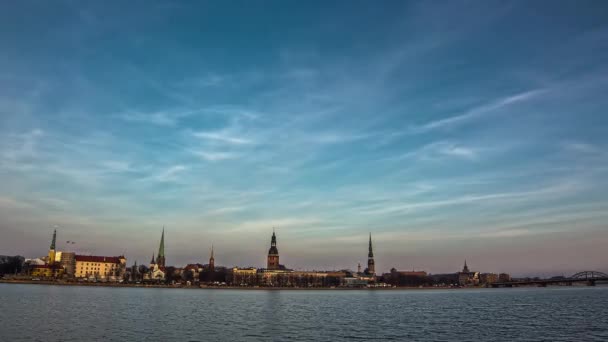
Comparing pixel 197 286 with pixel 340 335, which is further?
pixel 197 286

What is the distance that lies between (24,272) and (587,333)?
199 metres

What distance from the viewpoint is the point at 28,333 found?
114 feet

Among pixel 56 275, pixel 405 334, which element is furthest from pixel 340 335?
pixel 56 275

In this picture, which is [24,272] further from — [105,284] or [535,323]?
[535,323]

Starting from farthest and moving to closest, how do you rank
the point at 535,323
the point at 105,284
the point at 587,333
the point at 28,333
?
the point at 105,284 < the point at 535,323 < the point at 587,333 < the point at 28,333

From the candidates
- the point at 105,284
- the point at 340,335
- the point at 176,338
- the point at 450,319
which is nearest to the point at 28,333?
the point at 176,338

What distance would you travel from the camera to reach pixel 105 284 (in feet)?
520

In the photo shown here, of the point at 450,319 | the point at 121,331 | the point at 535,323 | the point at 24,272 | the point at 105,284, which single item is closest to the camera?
the point at 121,331

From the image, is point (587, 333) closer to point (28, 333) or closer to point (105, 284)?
point (28, 333)

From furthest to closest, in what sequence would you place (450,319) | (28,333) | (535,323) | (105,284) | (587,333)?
(105,284), (450,319), (535,323), (587,333), (28,333)

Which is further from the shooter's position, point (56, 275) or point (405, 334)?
point (56, 275)

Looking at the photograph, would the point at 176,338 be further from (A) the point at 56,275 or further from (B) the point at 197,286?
(A) the point at 56,275

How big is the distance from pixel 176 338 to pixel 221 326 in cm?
798

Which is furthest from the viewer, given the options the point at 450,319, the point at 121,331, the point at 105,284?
the point at 105,284
